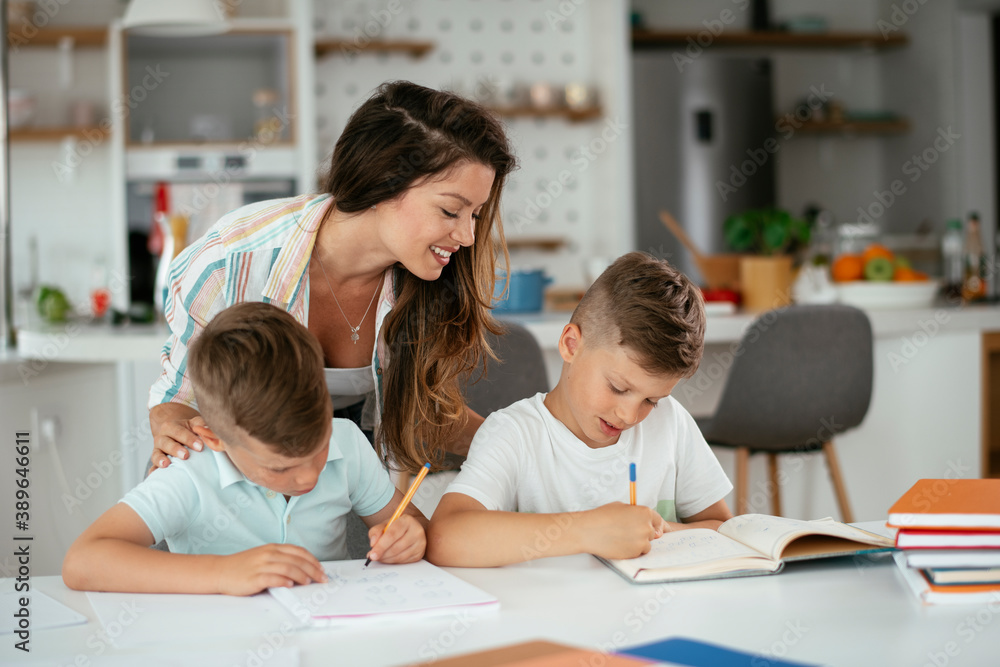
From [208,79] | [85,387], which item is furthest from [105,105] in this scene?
[85,387]

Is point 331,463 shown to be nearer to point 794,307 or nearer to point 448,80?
point 794,307

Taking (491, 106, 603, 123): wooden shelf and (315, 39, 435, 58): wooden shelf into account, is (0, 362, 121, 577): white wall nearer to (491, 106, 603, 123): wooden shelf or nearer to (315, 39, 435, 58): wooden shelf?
(315, 39, 435, 58): wooden shelf

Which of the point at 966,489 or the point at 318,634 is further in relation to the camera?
the point at 966,489

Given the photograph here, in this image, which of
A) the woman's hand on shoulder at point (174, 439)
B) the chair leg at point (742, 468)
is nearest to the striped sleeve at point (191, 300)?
the woman's hand on shoulder at point (174, 439)

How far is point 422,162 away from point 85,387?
1.80 meters

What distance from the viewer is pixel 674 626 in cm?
82

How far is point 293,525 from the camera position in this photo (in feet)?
3.76

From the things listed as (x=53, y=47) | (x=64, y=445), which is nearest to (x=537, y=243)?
(x=53, y=47)

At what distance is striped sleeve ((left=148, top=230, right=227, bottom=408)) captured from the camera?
50.4 inches

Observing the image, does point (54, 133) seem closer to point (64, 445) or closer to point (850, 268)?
point (64, 445)

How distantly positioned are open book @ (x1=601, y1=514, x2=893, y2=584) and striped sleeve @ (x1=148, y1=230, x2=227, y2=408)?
634 mm

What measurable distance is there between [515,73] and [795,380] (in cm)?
294

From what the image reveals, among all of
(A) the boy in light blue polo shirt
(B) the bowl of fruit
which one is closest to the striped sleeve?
(A) the boy in light blue polo shirt

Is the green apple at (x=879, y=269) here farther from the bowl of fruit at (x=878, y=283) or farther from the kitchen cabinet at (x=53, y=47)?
the kitchen cabinet at (x=53, y=47)
